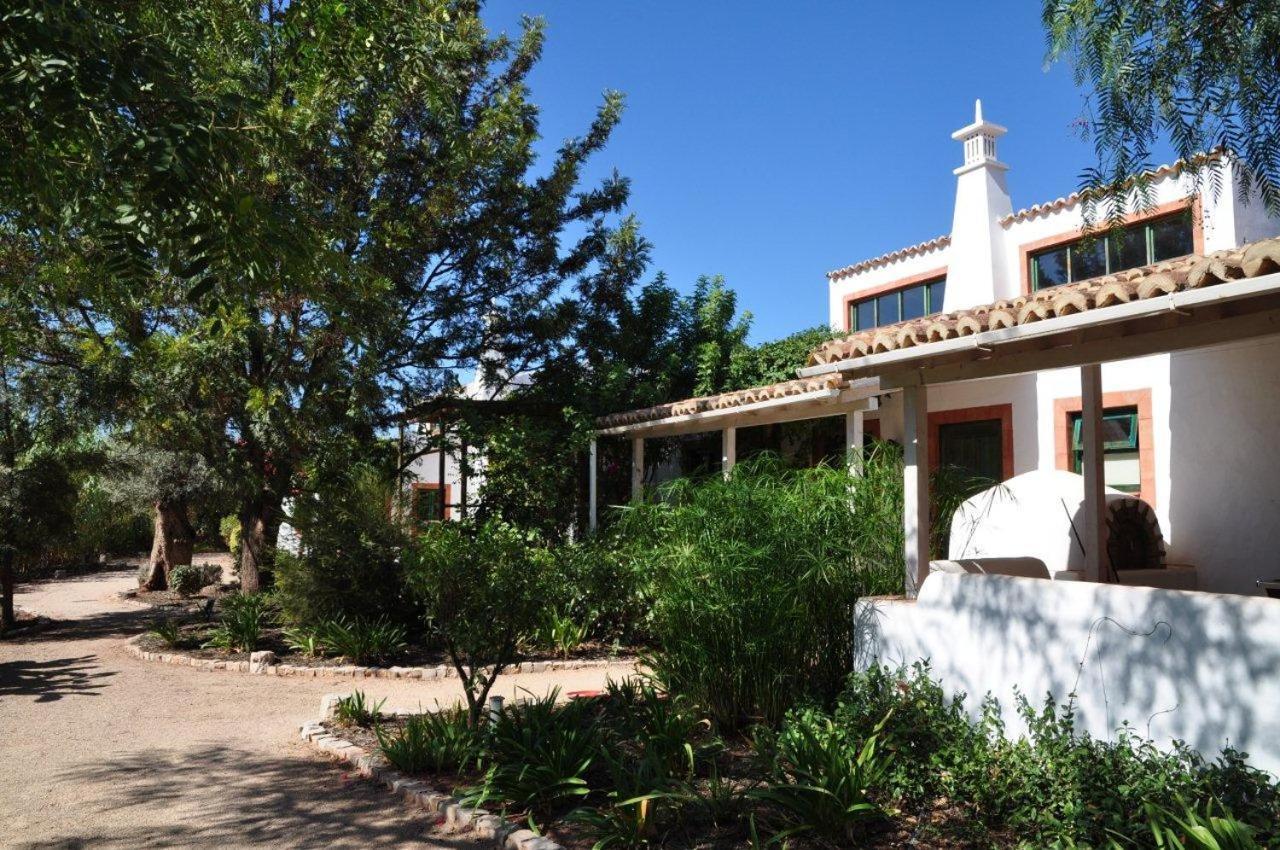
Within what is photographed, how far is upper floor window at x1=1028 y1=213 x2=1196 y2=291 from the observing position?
10.3m

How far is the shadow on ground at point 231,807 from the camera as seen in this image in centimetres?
480

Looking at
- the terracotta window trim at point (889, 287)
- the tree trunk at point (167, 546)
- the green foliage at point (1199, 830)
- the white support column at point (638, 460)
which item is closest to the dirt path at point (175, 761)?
the green foliage at point (1199, 830)

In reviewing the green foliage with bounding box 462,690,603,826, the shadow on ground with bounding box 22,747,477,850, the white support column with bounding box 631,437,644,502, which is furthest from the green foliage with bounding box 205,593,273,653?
the green foliage with bounding box 462,690,603,826

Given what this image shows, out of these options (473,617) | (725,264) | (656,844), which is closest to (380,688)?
(473,617)

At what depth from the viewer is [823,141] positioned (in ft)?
38.0

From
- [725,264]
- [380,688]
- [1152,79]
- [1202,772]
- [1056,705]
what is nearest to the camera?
[1202,772]

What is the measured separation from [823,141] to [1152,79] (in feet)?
21.8

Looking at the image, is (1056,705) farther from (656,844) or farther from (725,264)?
(725,264)

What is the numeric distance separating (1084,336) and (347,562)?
27.5ft

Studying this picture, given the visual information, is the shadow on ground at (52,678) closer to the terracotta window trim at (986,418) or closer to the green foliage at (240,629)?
the green foliage at (240,629)

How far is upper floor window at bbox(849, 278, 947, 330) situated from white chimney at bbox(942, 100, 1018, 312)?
1.69ft

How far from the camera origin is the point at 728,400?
11047 mm

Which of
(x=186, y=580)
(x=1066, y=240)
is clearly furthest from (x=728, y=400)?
(x=186, y=580)

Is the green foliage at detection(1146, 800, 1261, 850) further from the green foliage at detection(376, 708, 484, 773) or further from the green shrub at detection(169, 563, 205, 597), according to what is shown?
the green shrub at detection(169, 563, 205, 597)
